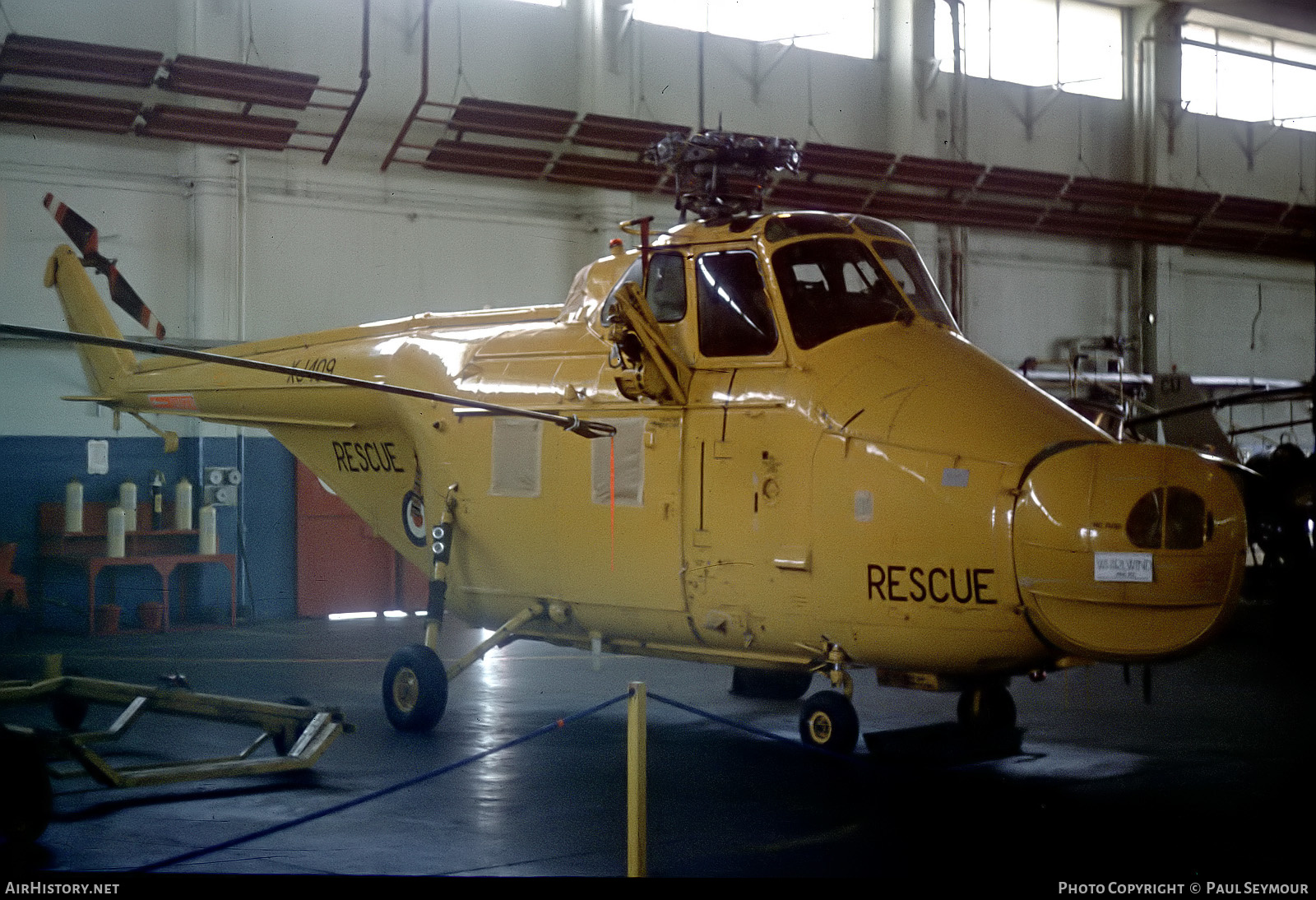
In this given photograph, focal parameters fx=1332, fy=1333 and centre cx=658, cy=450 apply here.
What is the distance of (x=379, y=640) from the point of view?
13445mm

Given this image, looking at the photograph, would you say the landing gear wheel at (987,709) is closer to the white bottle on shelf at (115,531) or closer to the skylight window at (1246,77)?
the white bottle on shelf at (115,531)

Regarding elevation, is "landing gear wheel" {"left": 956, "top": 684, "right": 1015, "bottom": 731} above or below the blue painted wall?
below

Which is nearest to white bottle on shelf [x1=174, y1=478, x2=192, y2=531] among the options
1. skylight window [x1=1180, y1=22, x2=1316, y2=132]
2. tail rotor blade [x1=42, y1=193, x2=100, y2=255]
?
tail rotor blade [x1=42, y1=193, x2=100, y2=255]

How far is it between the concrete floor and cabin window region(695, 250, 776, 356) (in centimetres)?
235

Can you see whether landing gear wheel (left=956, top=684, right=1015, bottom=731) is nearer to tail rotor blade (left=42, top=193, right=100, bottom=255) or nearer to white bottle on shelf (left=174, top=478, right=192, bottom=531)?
white bottle on shelf (left=174, top=478, right=192, bottom=531)

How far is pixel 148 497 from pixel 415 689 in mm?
6917

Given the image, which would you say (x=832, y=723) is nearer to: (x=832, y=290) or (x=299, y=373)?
(x=832, y=290)

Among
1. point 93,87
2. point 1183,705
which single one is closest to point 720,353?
point 1183,705

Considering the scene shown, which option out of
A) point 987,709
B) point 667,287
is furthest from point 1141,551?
point 667,287

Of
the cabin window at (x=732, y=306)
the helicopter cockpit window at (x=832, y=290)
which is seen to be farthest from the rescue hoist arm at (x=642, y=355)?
the helicopter cockpit window at (x=832, y=290)

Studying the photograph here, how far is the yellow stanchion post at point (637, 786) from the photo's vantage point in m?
5.43

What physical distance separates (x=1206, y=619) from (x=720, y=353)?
2.95 m

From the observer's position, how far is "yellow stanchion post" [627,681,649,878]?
5.43m

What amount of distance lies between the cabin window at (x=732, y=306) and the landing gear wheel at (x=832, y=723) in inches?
80.6
